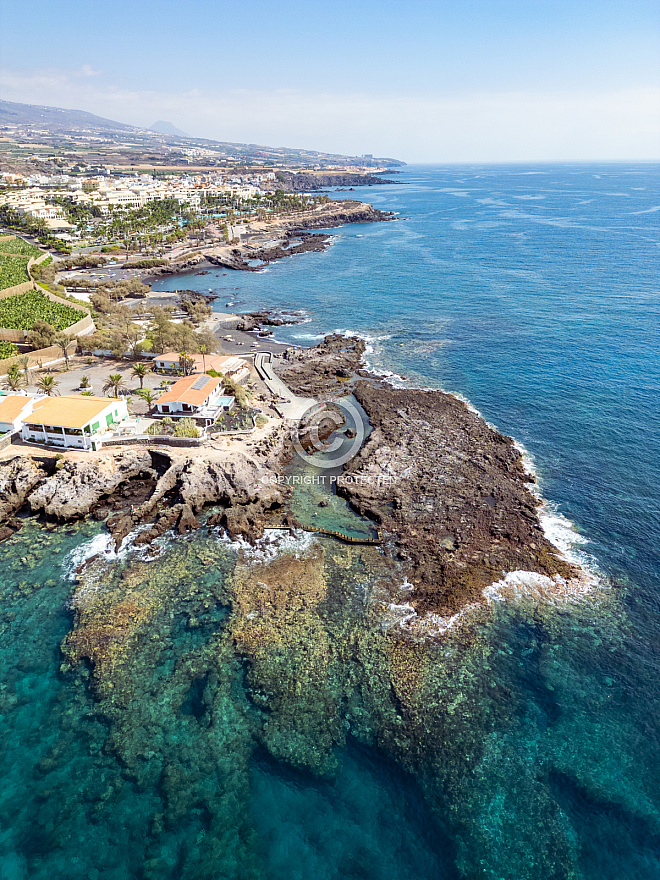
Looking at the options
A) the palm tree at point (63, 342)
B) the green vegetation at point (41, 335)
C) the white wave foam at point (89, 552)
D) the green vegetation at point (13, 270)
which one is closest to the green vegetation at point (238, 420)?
the white wave foam at point (89, 552)

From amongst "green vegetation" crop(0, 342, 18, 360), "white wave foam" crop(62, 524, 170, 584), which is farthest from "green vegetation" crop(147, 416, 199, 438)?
"green vegetation" crop(0, 342, 18, 360)

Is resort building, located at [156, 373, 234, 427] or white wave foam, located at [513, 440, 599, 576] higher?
resort building, located at [156, 373, 234, 427]

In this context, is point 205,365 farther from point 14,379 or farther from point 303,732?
point 303,732

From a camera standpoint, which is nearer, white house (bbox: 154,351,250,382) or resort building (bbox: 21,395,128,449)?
resort building (bbox: 21,395,128,449)

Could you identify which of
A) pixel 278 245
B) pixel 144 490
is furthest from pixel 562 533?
pixel 278 245

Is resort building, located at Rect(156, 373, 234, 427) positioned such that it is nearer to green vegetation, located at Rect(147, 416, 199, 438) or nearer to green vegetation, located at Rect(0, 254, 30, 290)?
green vegetation, located at Rect(147, 416, 199, 438)

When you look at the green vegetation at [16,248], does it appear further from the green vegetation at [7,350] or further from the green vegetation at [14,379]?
the green vegetation at [14,379]
